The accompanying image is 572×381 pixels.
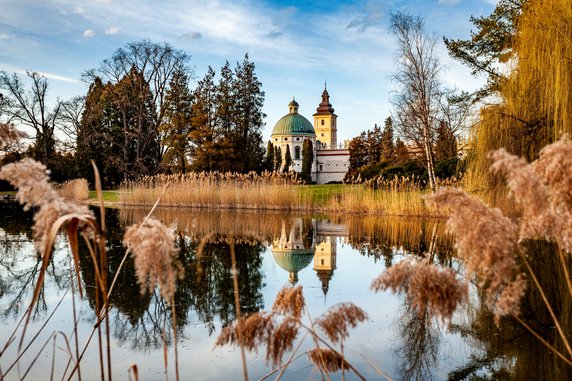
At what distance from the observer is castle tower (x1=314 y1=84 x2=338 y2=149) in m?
105

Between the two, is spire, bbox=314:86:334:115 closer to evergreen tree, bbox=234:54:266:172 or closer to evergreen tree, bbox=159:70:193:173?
evergreen tree, bbox=234:54:266:172

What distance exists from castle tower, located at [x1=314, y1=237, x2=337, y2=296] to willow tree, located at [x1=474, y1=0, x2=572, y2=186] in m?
4.09

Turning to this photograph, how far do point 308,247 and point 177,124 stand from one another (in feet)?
87.7

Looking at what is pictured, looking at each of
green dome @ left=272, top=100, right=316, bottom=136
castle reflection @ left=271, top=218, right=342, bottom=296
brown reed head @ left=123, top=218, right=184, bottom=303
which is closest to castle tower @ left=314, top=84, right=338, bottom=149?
green dome @ left=272, top=100, right=316, bottom=136

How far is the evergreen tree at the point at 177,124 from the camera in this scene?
35000mm

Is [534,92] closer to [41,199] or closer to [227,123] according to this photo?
[41,199]

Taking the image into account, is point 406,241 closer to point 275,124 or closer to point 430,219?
point 430,219

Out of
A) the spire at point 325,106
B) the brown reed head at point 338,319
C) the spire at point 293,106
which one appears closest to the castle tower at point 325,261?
the brown reed head at point 338,319

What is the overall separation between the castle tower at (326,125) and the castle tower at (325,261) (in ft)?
309

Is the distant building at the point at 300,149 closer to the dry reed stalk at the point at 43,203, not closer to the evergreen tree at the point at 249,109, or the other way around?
the evergreen tree at the point at 249,109

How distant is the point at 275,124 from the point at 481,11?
67.2 meters

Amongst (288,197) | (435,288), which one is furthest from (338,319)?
(288,197)

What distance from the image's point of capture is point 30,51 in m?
18.4

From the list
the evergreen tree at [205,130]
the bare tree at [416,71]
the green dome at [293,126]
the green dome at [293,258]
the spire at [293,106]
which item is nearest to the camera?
the green dome at [293,258]
